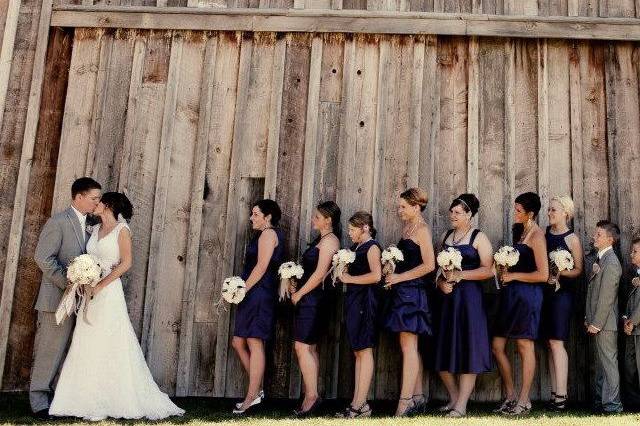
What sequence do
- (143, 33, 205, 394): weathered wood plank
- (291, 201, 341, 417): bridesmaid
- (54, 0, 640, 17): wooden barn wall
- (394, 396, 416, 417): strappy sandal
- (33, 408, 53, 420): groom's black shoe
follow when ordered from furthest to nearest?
(54, 0, 640, 17): wooden barn wall, (143, 33, 205, 394): weathered wood plank, (291, 201, 341, 417): bridesmaid, (394, 396, 416, 417): strappy sandal, (33, 408, 53, 420): groom's black shoe

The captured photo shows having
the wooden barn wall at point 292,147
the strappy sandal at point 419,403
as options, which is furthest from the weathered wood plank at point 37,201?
the strappy sandal at point 419,403

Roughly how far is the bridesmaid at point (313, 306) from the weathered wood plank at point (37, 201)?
3358 mm

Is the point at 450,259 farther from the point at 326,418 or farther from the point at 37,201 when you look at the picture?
the point at 37,201

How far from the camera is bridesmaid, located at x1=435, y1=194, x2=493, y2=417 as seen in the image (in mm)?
6938

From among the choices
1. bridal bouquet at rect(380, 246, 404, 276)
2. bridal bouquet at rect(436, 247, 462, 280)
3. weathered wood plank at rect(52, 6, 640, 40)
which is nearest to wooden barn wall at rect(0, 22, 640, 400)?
weathered wood plank at rect(52, 6, 640, 40)

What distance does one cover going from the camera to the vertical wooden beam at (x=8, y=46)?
8.44 metres

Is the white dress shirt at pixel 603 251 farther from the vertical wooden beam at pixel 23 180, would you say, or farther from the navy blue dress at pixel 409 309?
the vertical wooden beam at pixel 23 180

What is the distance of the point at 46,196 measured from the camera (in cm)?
830

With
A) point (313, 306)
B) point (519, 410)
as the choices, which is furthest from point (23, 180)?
point (519, 410)

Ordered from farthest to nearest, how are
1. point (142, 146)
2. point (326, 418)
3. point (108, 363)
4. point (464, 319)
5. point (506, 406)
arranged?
1. point (142, 146)
2. point (506, 406)
3. point (464, 319)
4. point (108, 363)
5. point (326, 418)

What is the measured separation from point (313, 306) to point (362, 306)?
55cm

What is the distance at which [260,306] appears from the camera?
7.30 meters

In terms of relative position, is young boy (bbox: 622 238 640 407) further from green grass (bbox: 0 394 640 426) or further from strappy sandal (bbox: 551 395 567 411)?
strappy sandal (bbox: 551 395 567 411)

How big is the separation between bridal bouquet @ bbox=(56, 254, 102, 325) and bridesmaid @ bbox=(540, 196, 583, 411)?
4829 mm
